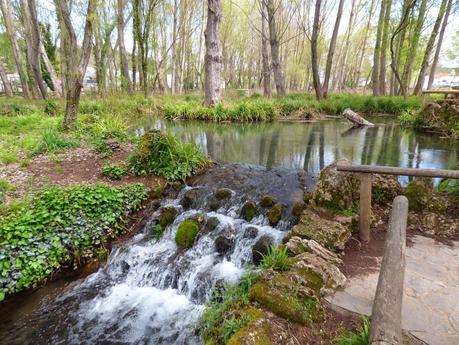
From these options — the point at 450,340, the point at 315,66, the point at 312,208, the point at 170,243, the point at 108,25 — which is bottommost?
the point at 170,243

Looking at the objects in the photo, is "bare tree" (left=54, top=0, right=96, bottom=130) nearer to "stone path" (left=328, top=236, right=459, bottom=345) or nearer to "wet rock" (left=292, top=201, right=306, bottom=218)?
"wet rock" (left=292, top=201, right=306, bottom=218)

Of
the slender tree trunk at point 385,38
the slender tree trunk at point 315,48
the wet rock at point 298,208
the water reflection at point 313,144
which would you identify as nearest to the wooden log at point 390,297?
the wet rock at point 298,208

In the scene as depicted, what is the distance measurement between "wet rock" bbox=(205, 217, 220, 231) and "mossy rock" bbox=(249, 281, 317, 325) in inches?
84.9

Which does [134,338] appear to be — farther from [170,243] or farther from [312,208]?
[312,208]

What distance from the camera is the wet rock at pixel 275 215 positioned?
4.86 meters

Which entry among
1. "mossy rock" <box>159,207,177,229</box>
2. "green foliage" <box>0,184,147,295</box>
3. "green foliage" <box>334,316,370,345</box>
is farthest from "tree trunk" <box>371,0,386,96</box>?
"green foliage" <box>334,316,370,345</box>

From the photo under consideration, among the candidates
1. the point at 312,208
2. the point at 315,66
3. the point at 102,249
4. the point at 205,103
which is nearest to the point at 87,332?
the point at 102,249

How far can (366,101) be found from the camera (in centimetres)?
1695

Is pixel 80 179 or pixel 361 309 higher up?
pixel 80 179

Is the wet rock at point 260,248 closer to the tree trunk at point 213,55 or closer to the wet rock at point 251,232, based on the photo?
the wet rock at point 251,232

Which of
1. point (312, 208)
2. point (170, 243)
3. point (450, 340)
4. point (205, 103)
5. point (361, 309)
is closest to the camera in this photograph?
point (450, 340)

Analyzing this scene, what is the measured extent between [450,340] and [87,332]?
140 inches

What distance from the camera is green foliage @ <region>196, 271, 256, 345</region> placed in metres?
2.50

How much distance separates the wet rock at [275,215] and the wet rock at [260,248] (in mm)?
517
